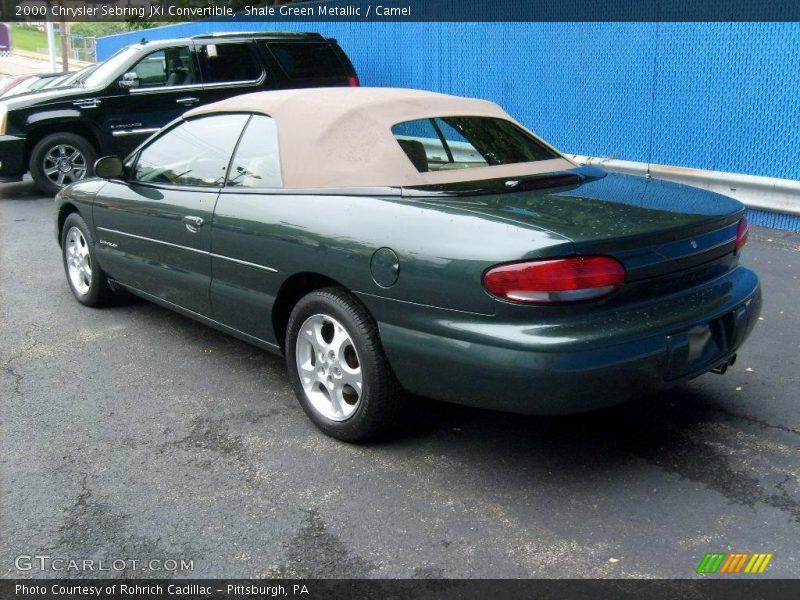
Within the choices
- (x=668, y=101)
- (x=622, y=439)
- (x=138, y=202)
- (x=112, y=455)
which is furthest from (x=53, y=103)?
(x=622, y=439)

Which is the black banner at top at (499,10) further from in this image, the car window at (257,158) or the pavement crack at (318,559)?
the pavement crack at (318,559)

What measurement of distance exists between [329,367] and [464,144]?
52.6 inches

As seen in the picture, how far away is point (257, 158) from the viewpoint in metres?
4.32

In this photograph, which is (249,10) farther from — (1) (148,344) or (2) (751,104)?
(1) (148,344)

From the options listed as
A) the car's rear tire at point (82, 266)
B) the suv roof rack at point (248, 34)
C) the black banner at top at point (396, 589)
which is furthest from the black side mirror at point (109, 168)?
the suv roof rack at point (248, 34)

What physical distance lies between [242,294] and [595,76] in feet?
20.2

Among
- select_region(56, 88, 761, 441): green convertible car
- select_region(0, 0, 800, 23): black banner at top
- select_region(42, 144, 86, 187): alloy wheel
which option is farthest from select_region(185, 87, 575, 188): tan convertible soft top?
select_region(42, 144, 86, 187): alloy wheel

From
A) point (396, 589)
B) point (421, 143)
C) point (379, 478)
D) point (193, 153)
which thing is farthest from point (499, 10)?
point (396, 589)

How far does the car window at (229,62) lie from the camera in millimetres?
11047

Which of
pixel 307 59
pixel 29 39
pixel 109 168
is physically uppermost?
pixel 29 39

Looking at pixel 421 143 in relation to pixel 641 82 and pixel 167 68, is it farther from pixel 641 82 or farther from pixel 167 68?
pixel 167 68

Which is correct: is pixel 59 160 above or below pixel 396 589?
above

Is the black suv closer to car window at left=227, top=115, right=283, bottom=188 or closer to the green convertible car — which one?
the green convertible car

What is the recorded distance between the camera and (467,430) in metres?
3.97
